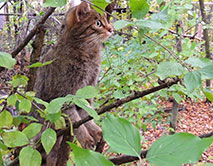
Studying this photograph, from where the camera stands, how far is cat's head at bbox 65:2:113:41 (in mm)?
1730

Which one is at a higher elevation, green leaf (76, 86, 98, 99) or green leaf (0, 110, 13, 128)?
green leaf (76, 86, 98, 99)

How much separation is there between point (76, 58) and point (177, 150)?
150cm

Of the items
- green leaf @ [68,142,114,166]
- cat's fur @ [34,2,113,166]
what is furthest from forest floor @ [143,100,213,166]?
green leaf @ [68,142,114,166]

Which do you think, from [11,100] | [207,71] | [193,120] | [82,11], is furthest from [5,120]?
[193,120]

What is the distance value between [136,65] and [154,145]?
4.92 feet

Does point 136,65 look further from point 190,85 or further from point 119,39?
point 190,85

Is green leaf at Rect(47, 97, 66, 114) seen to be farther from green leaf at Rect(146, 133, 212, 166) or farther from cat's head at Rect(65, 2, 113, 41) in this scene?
cat's head at Rect(65, 2, 113, 41)

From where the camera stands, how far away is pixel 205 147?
26 cm

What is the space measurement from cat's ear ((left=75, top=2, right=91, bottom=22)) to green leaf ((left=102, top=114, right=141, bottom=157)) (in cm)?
149

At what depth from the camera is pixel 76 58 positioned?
5.59ft

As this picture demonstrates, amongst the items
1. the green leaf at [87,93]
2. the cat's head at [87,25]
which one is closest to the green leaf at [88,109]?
the green leaf at [87,93]

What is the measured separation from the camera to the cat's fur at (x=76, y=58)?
1.57 meters

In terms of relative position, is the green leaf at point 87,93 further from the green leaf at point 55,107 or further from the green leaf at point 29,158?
the green leaf at point 29,158

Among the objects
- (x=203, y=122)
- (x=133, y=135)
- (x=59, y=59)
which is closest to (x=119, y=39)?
(x=59, y=59)
